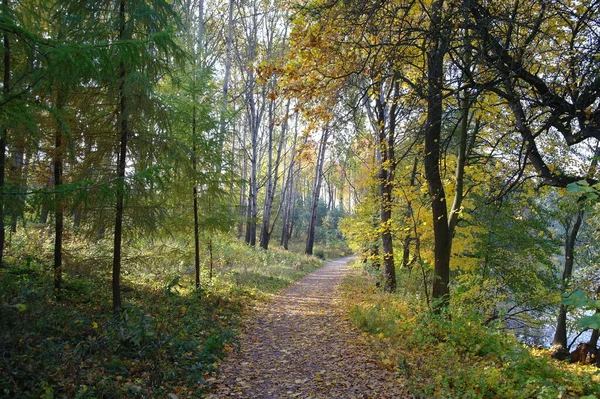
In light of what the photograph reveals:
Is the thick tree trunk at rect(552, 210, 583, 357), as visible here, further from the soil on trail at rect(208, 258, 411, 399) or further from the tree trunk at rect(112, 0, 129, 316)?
the tree trunk at rect(112, 0, 129, 316)

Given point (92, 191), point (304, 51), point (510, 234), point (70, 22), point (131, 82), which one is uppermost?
point (70, 22)

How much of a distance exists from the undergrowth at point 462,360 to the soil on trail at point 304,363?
0.33m

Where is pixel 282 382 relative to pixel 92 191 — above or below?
below

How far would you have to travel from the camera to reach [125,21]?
595 cm

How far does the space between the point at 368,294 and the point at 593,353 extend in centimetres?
681

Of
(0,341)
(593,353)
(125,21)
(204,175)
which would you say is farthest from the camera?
(593,353)

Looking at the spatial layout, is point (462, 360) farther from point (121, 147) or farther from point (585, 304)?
point (121, 147)

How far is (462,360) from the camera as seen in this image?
18.8ft

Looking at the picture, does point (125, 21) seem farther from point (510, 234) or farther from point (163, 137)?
point (510, 234)

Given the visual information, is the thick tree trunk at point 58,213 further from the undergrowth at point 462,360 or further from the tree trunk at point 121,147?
the undergrowth at point 462,360

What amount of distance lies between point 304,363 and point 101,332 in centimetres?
309

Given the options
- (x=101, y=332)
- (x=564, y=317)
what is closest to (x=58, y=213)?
(x=101, y=332)

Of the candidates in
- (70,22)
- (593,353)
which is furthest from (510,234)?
(70,22)

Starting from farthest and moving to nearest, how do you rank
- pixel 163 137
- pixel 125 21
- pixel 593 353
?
pixel 593 353 → pixel 163 137 → pixel 125 21
